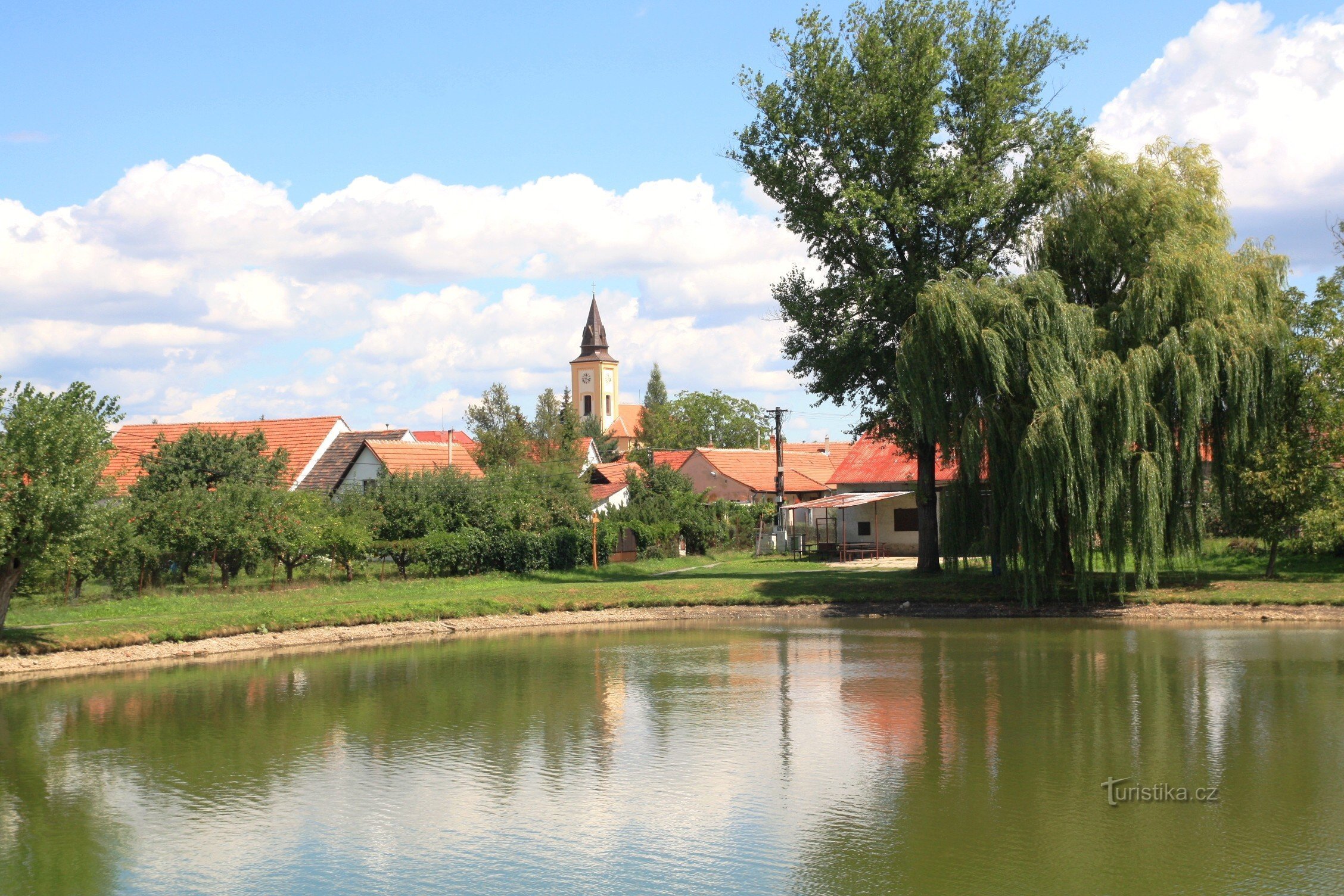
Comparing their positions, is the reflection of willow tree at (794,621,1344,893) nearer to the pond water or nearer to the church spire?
the pond water

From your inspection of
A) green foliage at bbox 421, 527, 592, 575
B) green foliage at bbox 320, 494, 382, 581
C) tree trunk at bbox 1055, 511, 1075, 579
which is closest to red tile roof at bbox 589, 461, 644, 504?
green foliage at bbox 421, 527, 592, 575

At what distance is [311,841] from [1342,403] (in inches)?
1044

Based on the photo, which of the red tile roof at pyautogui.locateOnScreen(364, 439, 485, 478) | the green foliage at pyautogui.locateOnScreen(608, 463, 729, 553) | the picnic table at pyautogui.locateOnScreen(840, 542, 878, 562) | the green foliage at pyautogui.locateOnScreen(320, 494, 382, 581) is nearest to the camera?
the green foliage at pyautogui.locateOnScreen(320, 494, 382, 581)

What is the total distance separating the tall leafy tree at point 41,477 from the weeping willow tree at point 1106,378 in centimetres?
1847

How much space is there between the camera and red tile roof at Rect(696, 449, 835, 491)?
59.8 m

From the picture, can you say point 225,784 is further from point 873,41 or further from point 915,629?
point 873,41

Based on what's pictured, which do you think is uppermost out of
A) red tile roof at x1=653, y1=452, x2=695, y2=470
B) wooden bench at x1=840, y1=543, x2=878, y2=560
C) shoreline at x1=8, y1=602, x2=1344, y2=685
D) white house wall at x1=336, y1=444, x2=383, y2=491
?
red tile roof at x1=653, y1=452, x2=695, y2=470

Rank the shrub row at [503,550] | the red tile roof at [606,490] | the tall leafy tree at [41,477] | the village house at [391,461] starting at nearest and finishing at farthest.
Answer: the tall leafy tree at [41,477] → the shrub row at [503,550] → the village house at [391,461] → the red tile roof at [606,490]

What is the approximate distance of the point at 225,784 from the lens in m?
13.3

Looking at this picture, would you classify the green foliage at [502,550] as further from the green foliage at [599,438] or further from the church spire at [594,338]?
the church spire at [594,338]

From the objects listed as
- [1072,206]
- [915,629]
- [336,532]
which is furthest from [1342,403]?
[336,532]

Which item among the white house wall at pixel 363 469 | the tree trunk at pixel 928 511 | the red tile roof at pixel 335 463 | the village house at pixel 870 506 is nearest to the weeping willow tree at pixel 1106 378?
the tree trunk at pixel 928 511

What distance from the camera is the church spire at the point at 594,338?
137500 millimetres

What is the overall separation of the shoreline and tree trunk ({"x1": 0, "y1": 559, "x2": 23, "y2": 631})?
105 cm
